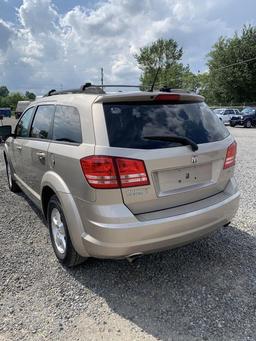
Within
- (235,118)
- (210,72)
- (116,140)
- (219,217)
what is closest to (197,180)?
(219,217)

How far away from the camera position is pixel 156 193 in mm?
2777

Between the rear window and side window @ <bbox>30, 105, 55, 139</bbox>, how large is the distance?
119cm

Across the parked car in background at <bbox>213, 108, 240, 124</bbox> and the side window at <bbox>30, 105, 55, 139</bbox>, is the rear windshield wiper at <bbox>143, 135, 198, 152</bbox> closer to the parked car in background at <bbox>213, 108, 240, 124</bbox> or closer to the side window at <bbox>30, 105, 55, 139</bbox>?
the side window at <bbox>30, 105, 55, 139</bbox>

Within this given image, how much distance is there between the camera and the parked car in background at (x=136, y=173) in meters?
2.69

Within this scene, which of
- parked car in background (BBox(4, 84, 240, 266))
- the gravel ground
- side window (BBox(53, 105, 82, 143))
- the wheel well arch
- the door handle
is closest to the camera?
the gravel ground

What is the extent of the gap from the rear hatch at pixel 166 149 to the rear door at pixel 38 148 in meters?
1.20

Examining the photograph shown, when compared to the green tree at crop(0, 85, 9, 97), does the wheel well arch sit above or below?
above

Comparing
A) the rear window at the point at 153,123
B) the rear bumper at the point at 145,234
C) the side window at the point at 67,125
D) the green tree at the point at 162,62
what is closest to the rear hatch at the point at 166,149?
the rear window at the point at 153,123

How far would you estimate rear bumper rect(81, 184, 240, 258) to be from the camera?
2.68 meters

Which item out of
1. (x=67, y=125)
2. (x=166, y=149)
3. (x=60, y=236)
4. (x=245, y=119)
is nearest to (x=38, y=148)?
(x=67, y=125)

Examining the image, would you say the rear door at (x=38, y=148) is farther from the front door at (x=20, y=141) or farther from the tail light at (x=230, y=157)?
the tail light at (x=230, y=157)

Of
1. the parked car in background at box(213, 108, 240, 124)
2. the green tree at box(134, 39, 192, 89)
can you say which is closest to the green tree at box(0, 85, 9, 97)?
the green tree at box(134, 39, 192, 89)

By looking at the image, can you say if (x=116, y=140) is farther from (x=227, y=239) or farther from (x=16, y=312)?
(x=227, y=239)

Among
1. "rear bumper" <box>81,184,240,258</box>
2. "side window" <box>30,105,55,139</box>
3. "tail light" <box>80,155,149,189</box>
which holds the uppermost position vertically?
"side window" <box>30,105,55,139</box>
